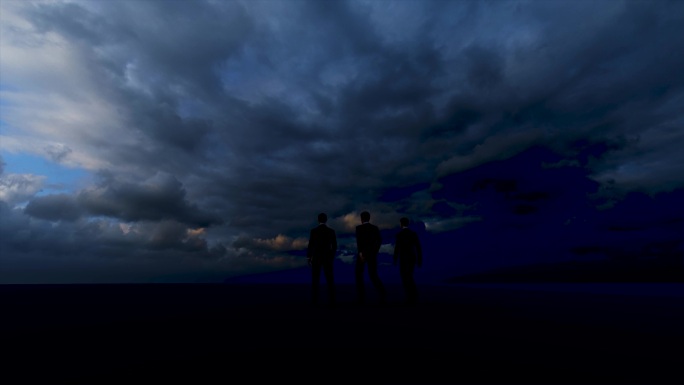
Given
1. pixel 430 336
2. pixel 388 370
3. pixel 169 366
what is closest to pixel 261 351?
pixel 169 366

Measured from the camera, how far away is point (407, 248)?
35.2 ft

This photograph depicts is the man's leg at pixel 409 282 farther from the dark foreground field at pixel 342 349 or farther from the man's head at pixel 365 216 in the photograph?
the dark foreground field at pixel 342 349

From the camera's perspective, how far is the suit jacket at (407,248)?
35.1 feet

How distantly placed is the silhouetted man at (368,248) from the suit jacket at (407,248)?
2.17 feet

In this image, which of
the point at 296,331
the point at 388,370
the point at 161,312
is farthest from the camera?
the point at 161,312

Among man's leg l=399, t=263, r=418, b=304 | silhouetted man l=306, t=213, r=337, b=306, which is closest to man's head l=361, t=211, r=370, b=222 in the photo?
silhouetted man l=306, t=213, r=337, b=306

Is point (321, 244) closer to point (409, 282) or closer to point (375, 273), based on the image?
point (375, 273)

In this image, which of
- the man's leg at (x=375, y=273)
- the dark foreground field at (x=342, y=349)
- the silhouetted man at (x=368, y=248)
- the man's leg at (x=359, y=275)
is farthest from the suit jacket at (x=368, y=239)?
the dark foreground field at (x=342, y=349)

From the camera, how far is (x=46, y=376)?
392 cm

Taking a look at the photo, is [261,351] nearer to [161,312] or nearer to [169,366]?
[169,366]

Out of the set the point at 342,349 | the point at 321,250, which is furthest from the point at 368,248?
the point at 342,349

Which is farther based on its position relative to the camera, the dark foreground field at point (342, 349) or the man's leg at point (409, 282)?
the man's leg at point (409, 282)

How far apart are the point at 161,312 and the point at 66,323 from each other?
208 cm

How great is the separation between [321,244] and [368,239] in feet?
4.87
